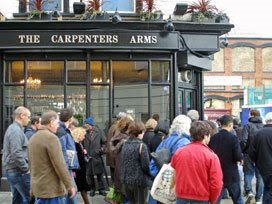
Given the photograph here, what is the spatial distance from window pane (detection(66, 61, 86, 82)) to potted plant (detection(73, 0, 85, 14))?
125cm

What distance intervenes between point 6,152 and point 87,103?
4.81m

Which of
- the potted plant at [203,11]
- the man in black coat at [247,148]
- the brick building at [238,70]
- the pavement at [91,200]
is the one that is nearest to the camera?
the man in black coat at [247,148]

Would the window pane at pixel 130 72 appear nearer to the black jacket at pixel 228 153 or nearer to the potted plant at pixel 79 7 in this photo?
the potted plant at pixel 79 7

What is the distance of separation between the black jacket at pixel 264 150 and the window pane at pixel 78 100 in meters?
5.38

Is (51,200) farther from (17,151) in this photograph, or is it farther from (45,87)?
(45,87)

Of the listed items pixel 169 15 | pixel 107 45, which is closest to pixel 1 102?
pixel 107 45

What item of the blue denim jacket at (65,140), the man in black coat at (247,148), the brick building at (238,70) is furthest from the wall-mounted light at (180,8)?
the brick building at (238,70)

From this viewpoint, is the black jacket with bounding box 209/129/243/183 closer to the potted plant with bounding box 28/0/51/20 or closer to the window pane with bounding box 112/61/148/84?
the window pane with bounding box 112/61/148/84

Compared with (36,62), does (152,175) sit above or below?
below

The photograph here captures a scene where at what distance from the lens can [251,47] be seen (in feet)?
177

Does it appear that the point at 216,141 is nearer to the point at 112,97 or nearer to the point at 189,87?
the point at 112,97

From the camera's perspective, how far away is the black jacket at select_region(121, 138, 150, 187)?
26.4ft

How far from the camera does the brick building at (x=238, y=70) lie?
→ 174 feet

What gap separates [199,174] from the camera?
19.9 ft
